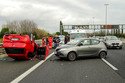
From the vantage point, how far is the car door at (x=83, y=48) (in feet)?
32.5

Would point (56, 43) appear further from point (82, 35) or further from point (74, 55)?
point (74, 55)

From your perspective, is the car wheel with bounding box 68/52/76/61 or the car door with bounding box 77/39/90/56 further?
the car door with bounding box 77/39/90/56

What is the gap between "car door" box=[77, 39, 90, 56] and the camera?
9.90 m

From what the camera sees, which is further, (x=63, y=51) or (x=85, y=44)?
(x=85, y=44)

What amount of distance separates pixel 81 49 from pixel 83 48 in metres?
0.17

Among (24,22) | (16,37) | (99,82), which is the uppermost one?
(24,22)

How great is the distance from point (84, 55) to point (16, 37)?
4441mm

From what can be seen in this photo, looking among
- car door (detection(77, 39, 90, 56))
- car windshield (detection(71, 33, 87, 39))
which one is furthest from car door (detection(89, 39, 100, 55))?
car windshield (detection(71, 33, 87, 39))

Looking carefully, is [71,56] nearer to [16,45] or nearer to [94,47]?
[94,47]

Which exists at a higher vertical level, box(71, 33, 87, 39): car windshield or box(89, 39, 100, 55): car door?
box(71, 33, 87, 39): car windshield

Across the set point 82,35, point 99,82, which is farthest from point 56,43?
point 99,82

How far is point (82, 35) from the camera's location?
705 inches

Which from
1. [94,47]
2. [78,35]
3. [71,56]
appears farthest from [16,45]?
[78,35]

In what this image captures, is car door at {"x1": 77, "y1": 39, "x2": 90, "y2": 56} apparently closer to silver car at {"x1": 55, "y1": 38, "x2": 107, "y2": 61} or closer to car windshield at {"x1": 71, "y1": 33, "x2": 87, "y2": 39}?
silver car at {"x1": 55, "y1": 38, "x2": 107, "y2": 61}
